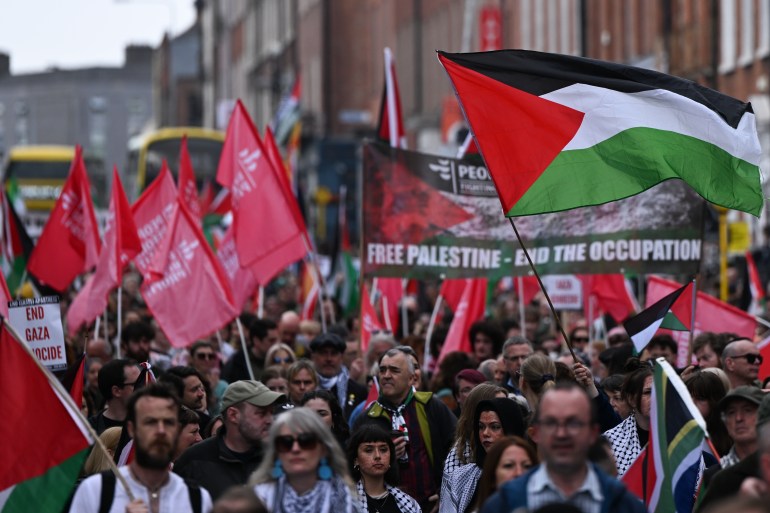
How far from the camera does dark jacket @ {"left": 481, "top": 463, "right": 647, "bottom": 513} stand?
5578mm

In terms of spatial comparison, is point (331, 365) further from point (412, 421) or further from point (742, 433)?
point (742, 433)

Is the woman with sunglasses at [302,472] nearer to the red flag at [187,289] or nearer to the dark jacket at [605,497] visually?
the dark jacket at [605,497]

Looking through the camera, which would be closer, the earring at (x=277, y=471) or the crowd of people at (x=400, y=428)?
the crowd of people at (x=400, y=428)

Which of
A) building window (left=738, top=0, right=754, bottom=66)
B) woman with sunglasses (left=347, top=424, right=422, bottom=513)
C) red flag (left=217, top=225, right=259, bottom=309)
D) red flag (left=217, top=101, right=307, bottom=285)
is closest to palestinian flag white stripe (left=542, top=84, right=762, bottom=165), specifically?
woman with sunglasses (left=347, top=424, right=422, bottom=513)

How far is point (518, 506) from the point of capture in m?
5.61

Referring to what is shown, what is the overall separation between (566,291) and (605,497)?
1090cm

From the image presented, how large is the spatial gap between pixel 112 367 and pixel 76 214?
6.63m

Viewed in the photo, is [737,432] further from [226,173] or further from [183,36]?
[183,36]

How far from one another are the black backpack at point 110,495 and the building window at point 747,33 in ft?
84.1

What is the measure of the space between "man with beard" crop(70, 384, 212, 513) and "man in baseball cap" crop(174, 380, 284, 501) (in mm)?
1277

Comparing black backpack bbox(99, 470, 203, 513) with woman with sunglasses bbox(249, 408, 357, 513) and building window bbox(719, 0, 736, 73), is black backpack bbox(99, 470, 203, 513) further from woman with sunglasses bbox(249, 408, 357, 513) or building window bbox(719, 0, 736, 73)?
building window bbox(719, 0, 736, 73)

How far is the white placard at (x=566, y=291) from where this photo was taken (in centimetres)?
1622

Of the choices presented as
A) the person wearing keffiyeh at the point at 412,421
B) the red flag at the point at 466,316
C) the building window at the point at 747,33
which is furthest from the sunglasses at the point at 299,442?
the building window at the point at 747,33

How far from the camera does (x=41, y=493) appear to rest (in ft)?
22.0
